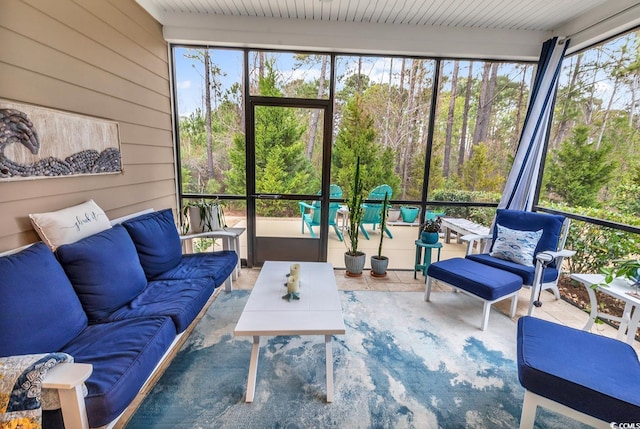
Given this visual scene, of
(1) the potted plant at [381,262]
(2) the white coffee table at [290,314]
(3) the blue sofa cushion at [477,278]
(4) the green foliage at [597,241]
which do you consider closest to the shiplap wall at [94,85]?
(2) the white coffee table at [290,314]

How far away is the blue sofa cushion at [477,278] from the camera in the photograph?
2.46m

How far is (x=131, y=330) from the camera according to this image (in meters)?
1.62

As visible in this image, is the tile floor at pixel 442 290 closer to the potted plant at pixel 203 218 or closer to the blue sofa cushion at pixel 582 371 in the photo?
the potted plant at pixel 203 218

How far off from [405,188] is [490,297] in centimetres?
163

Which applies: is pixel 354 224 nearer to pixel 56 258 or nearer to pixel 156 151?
pixel 156 151

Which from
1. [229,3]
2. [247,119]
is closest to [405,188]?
[247,119]

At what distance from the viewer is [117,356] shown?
4.65ft

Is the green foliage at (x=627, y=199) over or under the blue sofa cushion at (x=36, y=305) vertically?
over

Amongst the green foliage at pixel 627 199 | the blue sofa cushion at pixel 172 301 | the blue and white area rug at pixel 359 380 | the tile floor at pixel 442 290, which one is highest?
the green foliage at pixel 627 199

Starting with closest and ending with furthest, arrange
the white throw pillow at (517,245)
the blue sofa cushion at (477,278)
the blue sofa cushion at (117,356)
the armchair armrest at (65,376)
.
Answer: the armchair armrest at (65,376) → the blue sofa cushion at (117,356) → the blue sofa cushion at (477,278) → the white throw pillow at (517,245)

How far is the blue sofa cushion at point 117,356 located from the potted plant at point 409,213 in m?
2.85

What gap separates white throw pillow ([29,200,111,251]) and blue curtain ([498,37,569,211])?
155 inches

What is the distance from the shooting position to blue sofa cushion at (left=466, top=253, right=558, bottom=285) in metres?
2.69

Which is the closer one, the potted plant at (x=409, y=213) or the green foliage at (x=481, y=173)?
the green foliage at (x=481, y=173)
